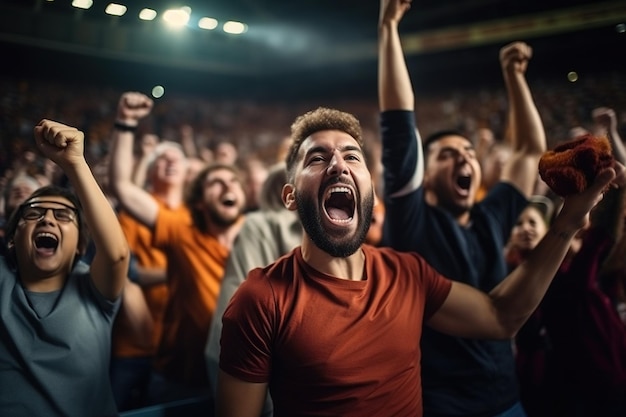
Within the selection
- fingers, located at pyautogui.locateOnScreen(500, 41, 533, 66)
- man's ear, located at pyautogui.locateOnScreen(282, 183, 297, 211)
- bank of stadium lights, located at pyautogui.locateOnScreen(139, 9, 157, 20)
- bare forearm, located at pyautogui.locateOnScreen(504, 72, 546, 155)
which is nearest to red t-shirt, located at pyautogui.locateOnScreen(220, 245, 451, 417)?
man's ear, located at pyautogui.locateOnScreen(282, 183, 297, 211)

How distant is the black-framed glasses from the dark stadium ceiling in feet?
2.28

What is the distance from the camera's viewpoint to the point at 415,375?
1126 mm

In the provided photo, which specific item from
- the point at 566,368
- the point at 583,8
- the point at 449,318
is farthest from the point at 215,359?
the point at 583,8

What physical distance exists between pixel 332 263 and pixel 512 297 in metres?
0.51

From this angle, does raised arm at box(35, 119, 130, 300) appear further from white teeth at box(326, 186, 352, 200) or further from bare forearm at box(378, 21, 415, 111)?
bare forearm at box(378, 21, 415, 111)

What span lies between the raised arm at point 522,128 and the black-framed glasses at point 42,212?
1320 mm

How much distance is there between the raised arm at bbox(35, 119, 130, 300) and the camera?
1018 mm

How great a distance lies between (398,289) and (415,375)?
209 millimetres

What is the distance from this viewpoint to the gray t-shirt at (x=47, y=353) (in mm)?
1072

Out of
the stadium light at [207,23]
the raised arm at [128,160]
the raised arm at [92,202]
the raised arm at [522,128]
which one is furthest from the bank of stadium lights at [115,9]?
the raised arm at [522,128]

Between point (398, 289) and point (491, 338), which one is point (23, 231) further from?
point (491, 338)

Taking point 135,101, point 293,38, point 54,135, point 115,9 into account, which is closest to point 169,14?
point 115,9

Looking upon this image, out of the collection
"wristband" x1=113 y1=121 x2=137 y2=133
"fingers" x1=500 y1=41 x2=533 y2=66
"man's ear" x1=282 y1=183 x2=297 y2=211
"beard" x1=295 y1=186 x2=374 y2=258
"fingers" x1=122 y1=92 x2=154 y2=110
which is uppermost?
"fingers" x1=500 y1=41 x2=533 y2=66

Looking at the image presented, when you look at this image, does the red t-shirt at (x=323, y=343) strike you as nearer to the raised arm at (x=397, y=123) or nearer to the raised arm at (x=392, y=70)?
the raised arm at (x=397, y=123)
